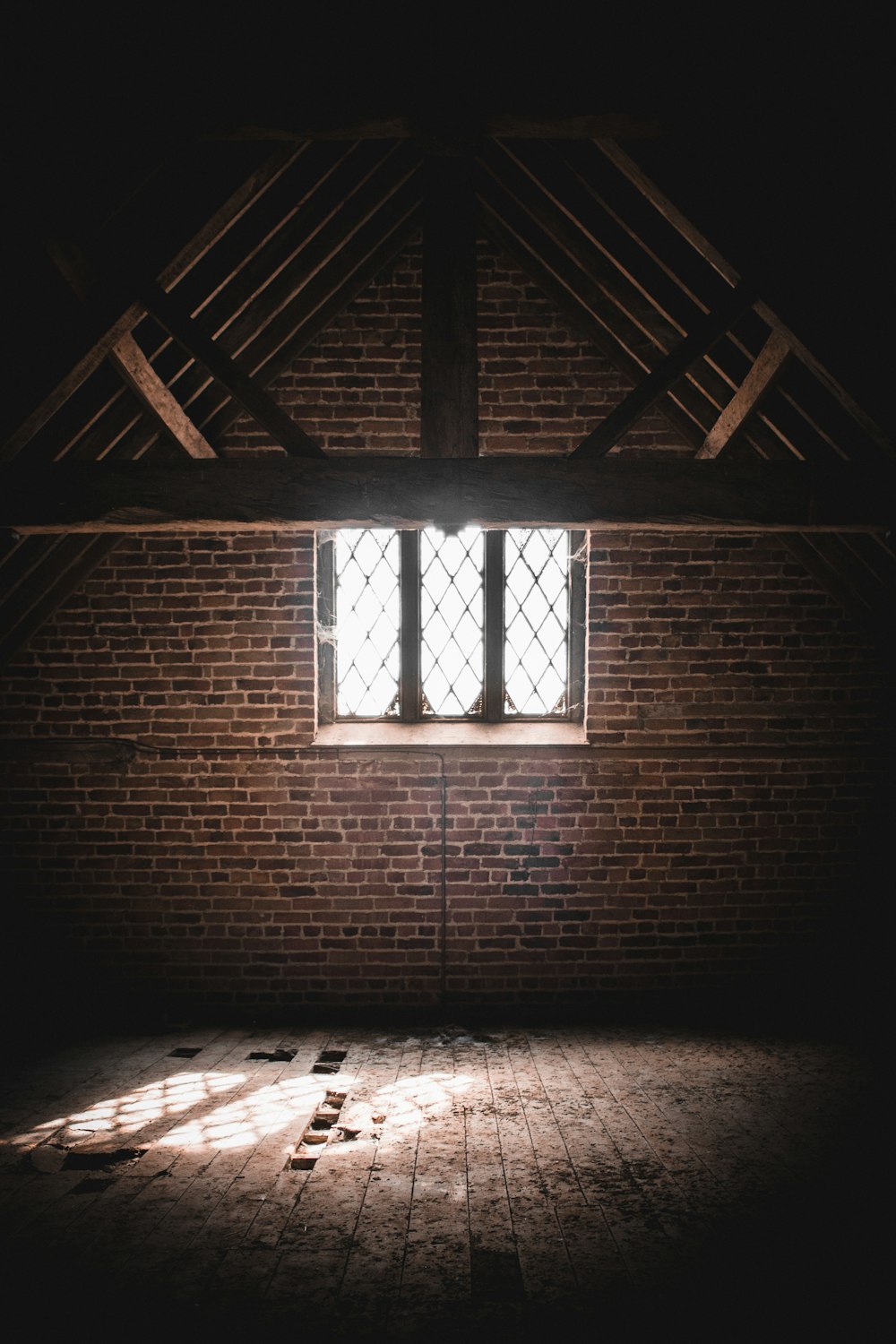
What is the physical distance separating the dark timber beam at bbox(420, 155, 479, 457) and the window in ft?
5.71

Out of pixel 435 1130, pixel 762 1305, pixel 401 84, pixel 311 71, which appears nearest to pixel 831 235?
pixel 401 84

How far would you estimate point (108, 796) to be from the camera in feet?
14.9

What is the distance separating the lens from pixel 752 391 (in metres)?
3.30

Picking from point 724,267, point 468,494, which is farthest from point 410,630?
point 724,267

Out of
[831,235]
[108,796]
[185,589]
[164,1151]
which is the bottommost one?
[164,1151]

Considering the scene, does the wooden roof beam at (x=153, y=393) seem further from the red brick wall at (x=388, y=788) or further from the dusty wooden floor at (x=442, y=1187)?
the dusty wooden floor at (x=442, y=1187)

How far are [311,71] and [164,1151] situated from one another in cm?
407

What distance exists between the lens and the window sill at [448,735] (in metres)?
4.52

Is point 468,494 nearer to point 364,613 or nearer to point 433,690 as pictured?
point 364,613

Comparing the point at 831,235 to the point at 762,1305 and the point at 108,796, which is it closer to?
the point at 762,1305

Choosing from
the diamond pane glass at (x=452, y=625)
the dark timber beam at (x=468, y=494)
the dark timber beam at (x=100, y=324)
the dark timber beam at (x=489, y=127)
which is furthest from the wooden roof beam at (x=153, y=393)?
the diamond pane glass at (x=452, y=625)

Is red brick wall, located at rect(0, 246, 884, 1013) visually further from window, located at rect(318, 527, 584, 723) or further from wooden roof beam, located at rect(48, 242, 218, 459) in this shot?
wooden roof beam, located at rect(48, 242, 218, 459)

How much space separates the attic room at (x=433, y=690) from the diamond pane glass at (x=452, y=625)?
0.03 m

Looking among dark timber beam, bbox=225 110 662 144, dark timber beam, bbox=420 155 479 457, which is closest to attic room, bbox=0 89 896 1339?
dark timber beam, bbox=420 155 479 457
